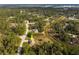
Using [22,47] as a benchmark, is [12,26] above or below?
above

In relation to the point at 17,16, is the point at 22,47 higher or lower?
lower

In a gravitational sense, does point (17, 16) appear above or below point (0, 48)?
above
